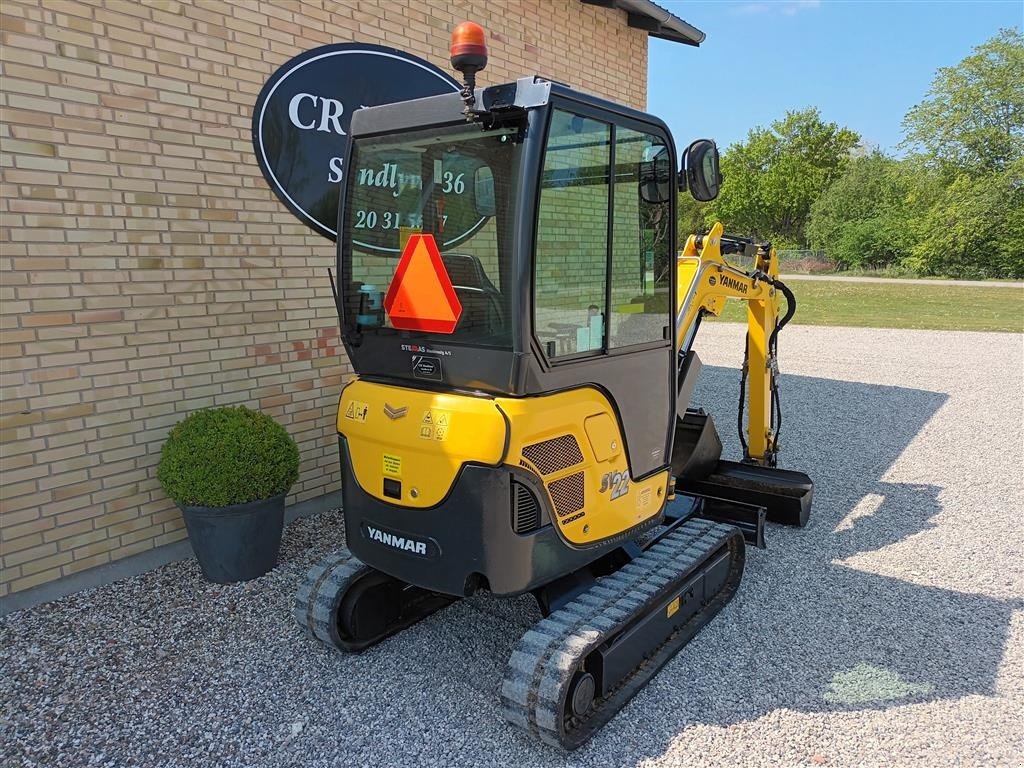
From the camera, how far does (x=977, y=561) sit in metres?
4.96

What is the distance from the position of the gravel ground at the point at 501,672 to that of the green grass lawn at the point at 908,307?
47.5 ft

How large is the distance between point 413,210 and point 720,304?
2.54m

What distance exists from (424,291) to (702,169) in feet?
4.57

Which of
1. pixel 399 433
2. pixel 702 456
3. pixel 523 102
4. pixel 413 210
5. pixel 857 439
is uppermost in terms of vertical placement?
pixel 523 102

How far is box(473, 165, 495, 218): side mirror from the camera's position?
2.97m

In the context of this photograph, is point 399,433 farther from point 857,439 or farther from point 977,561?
Answer: point 857,439

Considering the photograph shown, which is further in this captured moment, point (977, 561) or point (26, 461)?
point (977, 561)

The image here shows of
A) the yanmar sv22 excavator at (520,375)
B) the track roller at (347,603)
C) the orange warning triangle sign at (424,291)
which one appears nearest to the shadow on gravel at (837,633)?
the yanmar sv22 excavator at (520,375)

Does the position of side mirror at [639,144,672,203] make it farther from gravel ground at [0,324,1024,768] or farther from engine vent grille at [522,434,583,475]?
gravel ground at [0,324,1024,768]

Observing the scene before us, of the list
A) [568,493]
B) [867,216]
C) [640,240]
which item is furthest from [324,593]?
[867,216]

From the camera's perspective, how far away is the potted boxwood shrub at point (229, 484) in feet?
14.1

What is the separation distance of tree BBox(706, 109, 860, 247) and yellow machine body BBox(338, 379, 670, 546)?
5647 cm

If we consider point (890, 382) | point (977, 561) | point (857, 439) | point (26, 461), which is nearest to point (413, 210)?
point (26, 461)

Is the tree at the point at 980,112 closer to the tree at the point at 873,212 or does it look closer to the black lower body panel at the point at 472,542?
the tree at the point at 873,212
